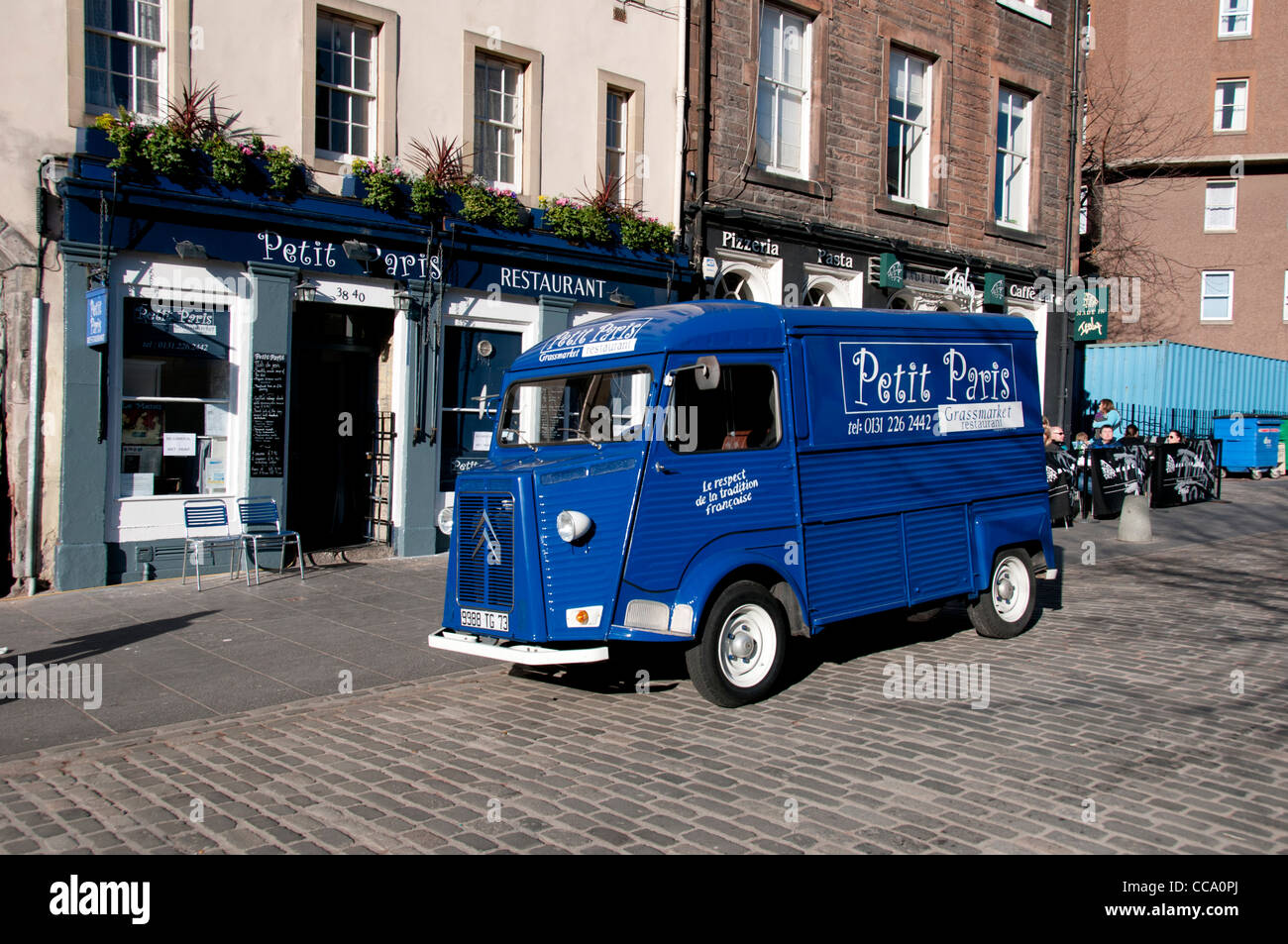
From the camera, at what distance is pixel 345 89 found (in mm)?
13102

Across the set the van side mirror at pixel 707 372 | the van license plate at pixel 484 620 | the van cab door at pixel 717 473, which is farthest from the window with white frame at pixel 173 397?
the van side mirror at pixel 707 372

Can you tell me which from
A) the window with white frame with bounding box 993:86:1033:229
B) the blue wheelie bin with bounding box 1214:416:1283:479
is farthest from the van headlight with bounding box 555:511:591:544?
the blue wheelie bin with bounding box 1214:416:1283:479

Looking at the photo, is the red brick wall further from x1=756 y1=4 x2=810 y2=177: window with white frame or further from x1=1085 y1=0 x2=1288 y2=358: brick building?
x1=1085 y1=0 x2=1288 y2=358: brick building

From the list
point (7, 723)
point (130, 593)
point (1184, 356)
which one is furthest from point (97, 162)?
point (1184, 356)

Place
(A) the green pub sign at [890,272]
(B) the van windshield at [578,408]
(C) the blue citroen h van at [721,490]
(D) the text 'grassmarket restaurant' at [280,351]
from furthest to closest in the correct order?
A: (A) the green pub sign at [890,272] → (D) the text 'grassmarket restaurant' at [280,351] → (B) the van windshield at [578,408] → (C) the blue citroen h van at [721,490]

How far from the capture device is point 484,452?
47.8ft

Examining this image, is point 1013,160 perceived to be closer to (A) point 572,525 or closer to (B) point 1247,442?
(B) point 1247,442

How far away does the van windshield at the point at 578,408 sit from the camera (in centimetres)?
732

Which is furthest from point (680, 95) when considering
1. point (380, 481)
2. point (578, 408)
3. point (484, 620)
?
point (484, 620)

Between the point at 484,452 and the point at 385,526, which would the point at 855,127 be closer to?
the point at 484,452

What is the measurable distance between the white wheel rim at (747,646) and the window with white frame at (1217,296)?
3802cm

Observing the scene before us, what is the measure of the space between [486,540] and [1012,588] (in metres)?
5.26

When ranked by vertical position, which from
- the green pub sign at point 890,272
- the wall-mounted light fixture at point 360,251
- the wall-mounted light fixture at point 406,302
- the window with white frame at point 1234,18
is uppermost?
the window with white frame at point 1234,18

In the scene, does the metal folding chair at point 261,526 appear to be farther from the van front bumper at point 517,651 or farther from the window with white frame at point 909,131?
the window with white frame at point 909,131
